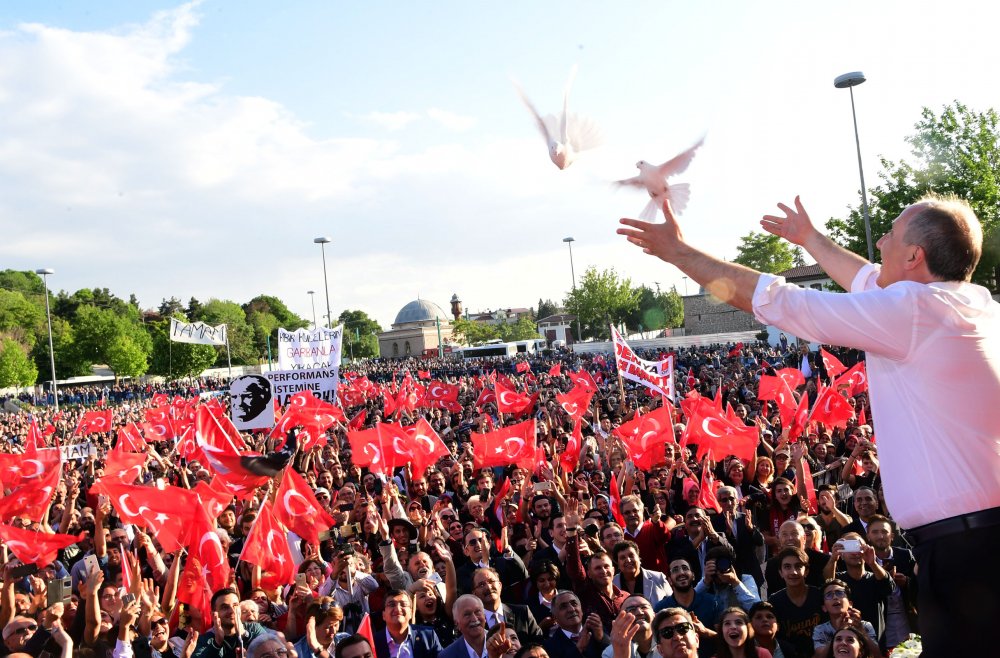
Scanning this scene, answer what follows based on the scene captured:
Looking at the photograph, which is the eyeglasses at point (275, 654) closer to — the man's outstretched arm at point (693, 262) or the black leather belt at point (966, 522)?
the man's outstretched arm at point (693, 262)

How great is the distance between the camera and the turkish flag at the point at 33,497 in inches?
358

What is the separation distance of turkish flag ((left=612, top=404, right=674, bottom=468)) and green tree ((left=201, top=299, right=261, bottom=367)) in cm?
7906

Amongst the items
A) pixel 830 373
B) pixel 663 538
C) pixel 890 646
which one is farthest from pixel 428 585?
pixel 830 373

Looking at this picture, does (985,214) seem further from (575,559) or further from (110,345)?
(110,345)

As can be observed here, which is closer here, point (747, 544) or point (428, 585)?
point (428, 585)

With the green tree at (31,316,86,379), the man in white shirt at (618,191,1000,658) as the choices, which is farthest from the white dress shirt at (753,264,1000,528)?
the green tree at (31,316,86,379)

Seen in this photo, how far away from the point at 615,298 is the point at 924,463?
65060 millimetres

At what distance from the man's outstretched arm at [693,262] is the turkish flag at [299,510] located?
609 centimetres

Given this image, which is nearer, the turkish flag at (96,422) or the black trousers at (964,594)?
the black trousers at (964,594)

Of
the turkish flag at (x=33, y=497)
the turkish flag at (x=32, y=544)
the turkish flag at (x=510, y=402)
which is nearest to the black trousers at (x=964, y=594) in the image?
the turkish flag at (x=32, y=544)

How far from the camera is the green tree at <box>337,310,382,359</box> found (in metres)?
123

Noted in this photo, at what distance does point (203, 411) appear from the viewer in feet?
35.5

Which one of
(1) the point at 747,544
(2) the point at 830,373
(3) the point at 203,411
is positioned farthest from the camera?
(2) the point at 830,373

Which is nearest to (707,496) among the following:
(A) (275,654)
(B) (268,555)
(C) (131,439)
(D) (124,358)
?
(B) (268,555)
